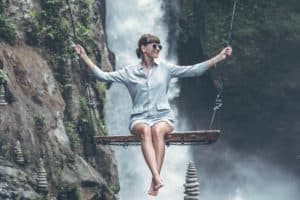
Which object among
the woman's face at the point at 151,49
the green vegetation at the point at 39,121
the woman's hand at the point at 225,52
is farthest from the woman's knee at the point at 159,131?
the green vegetation at the point at 39,121

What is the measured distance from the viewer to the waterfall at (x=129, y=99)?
142 ft

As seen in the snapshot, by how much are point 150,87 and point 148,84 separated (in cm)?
5

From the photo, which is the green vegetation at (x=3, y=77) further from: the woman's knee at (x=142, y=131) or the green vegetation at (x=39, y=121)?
the woman's knee at (x=142, y=131)

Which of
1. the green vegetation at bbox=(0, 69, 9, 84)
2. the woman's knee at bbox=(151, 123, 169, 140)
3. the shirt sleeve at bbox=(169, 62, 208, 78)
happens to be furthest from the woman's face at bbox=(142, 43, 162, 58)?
the green vegetation at bbox=(0, 69, 9, 84)

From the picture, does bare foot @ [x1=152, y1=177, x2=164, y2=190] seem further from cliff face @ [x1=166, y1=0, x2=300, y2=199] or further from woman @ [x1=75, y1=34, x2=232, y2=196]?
cliff face @ [x1=166, y1=0, x2=300, y2=199]

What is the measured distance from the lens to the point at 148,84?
1142cm

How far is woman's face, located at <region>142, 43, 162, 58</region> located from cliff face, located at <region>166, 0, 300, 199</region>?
29.3 meters

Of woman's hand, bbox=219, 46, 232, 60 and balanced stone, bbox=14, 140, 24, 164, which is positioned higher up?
woman's hand, bbox=219, 46, 232, 60

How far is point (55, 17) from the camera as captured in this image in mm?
30156

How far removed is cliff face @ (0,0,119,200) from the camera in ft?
79.3

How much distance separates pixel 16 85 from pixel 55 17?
473 cm

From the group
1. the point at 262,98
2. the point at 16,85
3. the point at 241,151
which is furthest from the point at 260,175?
the point at 16,85

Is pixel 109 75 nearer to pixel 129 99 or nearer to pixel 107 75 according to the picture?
pixel 107 75

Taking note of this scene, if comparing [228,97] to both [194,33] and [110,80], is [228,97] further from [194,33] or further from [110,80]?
[110,80]
